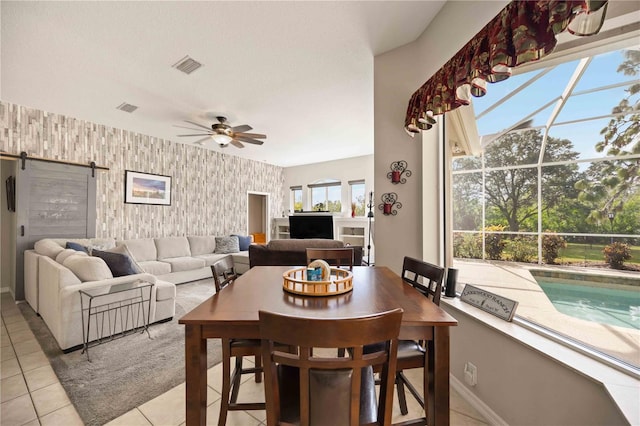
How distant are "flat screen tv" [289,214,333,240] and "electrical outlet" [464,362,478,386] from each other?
473 centimetres

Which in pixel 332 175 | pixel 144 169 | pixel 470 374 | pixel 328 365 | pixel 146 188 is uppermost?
pixel 332 175

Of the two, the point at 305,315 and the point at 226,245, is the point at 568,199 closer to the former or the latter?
the point at 305,315

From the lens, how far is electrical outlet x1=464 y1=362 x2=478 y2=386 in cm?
158

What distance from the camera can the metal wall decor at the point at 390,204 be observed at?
2391 mm

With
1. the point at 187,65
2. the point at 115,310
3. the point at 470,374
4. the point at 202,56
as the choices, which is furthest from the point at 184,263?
the point at 470,374

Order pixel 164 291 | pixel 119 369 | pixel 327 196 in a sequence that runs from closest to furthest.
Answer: pixel 119 369 → pixel 164 291 → pixel 327 196

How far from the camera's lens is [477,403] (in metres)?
1.56

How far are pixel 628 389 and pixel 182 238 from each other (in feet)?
19.2

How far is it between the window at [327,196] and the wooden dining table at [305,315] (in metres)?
5.80

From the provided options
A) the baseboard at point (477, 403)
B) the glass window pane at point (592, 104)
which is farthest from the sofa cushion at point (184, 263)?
the glass window pane at point (592, 104)

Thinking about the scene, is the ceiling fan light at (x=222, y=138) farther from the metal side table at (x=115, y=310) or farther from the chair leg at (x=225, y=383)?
Result: the chair leg at (x=225, y=383)

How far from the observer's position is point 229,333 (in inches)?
40.6

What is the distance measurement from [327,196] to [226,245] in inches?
122

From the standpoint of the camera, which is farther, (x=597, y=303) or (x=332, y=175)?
(x=332, y=175)
